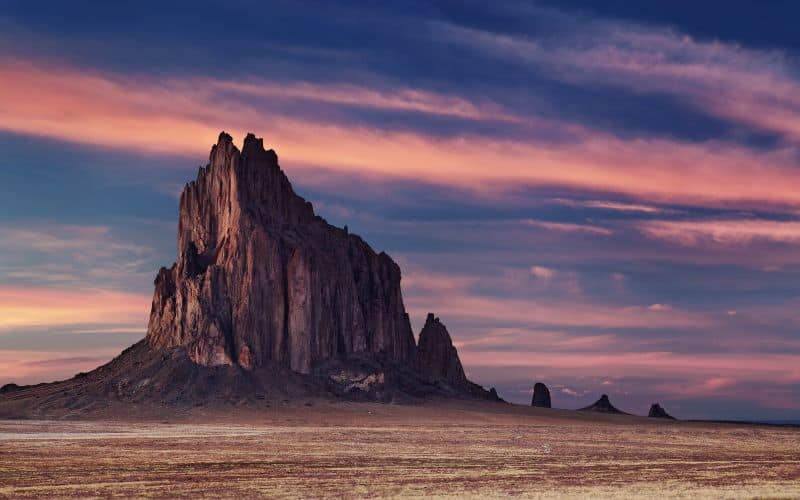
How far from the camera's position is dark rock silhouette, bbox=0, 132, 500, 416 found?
564 feet

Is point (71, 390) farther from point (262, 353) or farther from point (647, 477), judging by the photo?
point (647, 477)

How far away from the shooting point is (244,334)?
598 ft

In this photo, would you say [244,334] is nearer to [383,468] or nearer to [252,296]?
[252,296]

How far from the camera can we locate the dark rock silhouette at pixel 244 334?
172 m

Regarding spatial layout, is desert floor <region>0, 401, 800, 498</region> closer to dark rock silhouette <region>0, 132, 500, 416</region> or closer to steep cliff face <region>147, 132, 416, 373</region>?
dark rock silhouette <region>0, 132, 500, 416</region>

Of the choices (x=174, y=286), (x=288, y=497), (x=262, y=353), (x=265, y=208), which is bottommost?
(x=288, y=497)

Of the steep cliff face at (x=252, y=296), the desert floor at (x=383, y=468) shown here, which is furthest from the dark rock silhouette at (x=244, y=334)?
the desert floor at (x=383, y=468)

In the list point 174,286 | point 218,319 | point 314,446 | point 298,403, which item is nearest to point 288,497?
point 314,446

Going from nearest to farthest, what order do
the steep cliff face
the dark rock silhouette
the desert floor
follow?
the desert floor → the dark rock silhouette → the steep cliff face

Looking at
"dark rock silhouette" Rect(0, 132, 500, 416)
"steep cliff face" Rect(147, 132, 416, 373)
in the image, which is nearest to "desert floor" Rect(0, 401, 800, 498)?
"dark rock silhouette" Rect(0, 132, 500, 416)

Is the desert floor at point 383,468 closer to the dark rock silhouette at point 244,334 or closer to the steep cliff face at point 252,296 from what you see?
the dark rock silhouette at point 244,334

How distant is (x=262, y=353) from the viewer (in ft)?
601

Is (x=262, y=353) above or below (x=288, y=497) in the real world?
above

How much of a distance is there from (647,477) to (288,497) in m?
20.1
